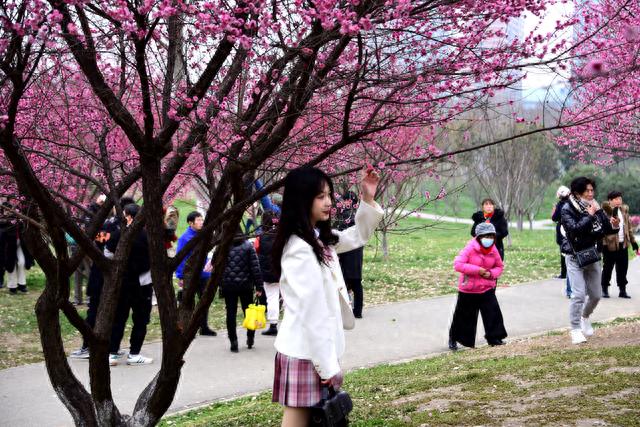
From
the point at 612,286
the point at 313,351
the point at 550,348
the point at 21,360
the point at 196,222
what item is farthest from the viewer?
the point at 612,286

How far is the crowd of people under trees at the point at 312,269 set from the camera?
13.3ft

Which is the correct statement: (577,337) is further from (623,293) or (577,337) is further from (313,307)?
(313,307)

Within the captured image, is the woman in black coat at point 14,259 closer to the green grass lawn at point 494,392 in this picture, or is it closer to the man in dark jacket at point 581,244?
the green grass lawn at point 494,392

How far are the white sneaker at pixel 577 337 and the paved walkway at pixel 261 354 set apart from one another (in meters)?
1.59

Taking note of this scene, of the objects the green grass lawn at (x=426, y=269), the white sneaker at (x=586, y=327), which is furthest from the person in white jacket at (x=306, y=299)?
the green grass lawn at (x=426, y=269)

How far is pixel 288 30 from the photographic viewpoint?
15.5 ft

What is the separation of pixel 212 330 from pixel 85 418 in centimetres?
601

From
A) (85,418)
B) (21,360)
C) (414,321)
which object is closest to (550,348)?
(414,321)

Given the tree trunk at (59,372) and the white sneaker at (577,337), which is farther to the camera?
the white sneaker at (577,337)

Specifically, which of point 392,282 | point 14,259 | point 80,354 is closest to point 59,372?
point 80,354

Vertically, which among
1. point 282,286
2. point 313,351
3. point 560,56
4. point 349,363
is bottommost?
point 349,363

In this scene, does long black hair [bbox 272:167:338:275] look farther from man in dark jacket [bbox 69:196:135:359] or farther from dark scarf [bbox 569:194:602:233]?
man in dark jacket [bbox 69:196:135:359]

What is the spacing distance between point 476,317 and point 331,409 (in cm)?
615

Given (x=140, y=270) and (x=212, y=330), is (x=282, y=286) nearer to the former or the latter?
(x=140, y=270)
